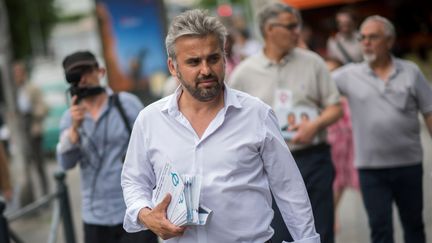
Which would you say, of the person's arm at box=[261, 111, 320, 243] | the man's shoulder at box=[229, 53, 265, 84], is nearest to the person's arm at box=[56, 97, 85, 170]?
the man's shoulder at box=[229, 53, 265, 84]

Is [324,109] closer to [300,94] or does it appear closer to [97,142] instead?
[300,94]

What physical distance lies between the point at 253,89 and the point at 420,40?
26.9 feet

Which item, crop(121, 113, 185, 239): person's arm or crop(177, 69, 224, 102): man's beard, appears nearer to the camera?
crop(177, 69, 224, 102): man's beard

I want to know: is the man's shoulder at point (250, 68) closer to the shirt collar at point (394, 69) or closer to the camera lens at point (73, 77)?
the shirt collar at point (394, 69)

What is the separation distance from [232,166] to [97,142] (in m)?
1.81

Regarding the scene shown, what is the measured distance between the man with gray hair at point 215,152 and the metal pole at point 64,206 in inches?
121

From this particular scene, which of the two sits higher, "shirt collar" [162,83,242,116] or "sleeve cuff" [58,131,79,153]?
"shirt collar" [162,83,242,116]

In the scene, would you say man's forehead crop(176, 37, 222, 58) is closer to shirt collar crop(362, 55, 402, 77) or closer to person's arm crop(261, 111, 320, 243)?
person's arm crop(261, 111, 320, 243)

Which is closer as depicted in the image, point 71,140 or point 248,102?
point 248,102

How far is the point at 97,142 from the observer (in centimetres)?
458

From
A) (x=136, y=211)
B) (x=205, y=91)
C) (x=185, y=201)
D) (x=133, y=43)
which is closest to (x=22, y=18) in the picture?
(x=133, y=43)

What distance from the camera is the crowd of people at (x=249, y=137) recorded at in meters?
2.97

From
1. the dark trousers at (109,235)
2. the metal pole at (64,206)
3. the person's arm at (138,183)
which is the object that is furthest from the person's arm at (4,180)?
the person's arm at (138,183)

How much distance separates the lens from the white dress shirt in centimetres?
296
